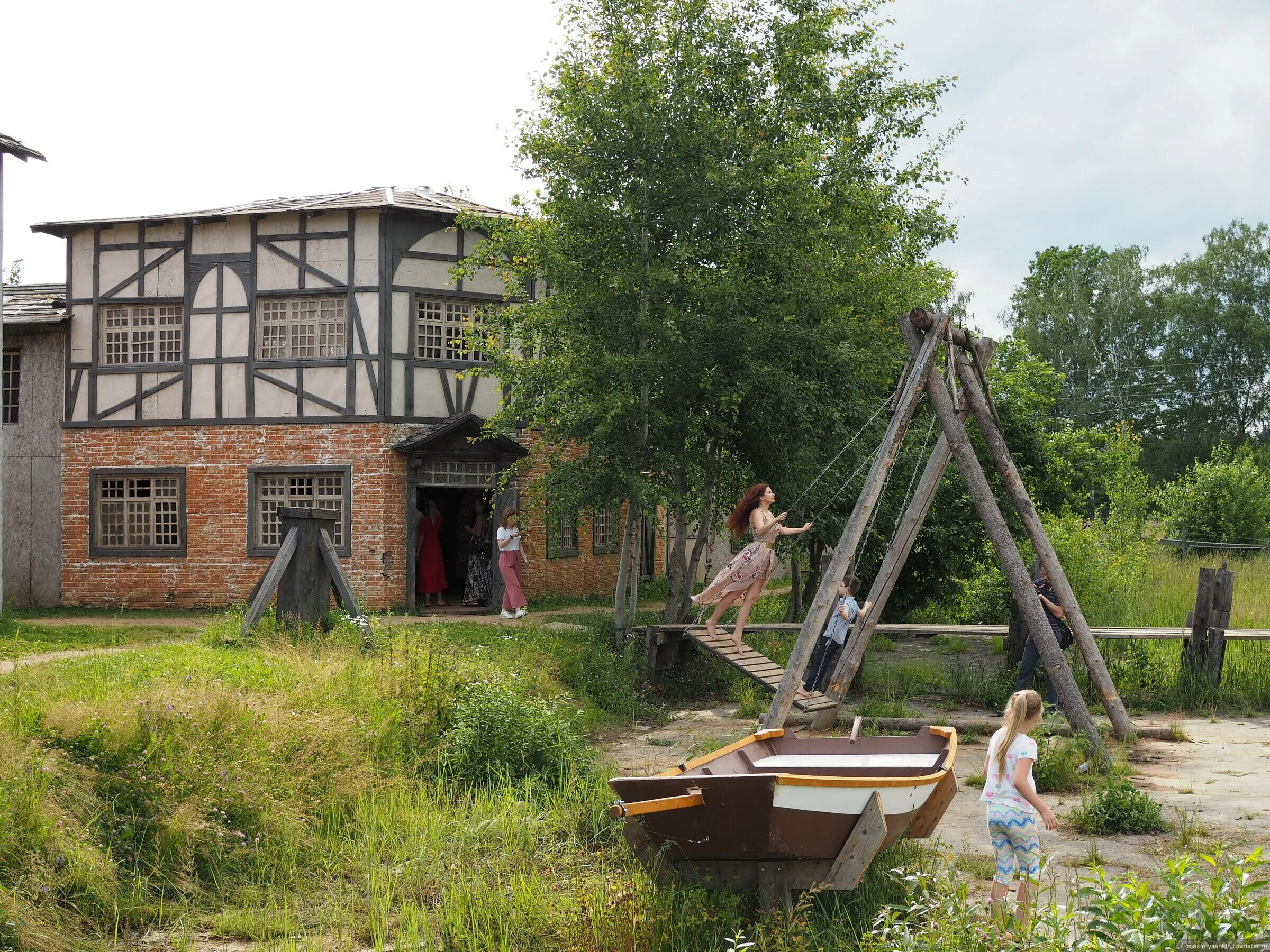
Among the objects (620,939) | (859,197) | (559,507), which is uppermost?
(859,197)

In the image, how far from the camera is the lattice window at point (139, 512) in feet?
67.1

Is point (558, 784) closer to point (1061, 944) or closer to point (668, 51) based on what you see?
point (1061, 944)

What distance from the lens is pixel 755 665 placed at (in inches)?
453

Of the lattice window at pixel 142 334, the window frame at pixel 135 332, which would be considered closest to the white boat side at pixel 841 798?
the window frame at pixel 135 332

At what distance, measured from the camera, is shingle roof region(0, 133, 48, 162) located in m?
16.8

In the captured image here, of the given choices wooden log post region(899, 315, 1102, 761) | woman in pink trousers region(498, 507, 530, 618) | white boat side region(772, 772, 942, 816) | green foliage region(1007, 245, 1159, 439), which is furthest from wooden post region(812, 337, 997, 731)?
green foliage region(1007, 245, 1159, 439)

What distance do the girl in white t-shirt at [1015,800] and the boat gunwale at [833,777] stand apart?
1.24 ft

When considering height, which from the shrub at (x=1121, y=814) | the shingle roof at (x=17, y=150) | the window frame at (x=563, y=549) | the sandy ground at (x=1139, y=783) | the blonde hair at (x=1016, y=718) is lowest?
the sandy ground at (x=1139, y=783)

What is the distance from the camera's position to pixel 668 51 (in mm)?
13789

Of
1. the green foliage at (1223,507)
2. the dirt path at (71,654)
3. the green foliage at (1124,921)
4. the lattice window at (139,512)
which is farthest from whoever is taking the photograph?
the green foliage at (1223,507)

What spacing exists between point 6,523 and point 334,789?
Answer: 16.3 meters

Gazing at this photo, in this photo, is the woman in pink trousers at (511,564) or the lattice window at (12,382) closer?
the woman in pink trousers at (511,564)

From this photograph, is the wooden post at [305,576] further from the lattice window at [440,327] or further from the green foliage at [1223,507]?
the green foliage at [1223,507]

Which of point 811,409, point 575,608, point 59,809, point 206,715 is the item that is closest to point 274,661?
point 206,715
